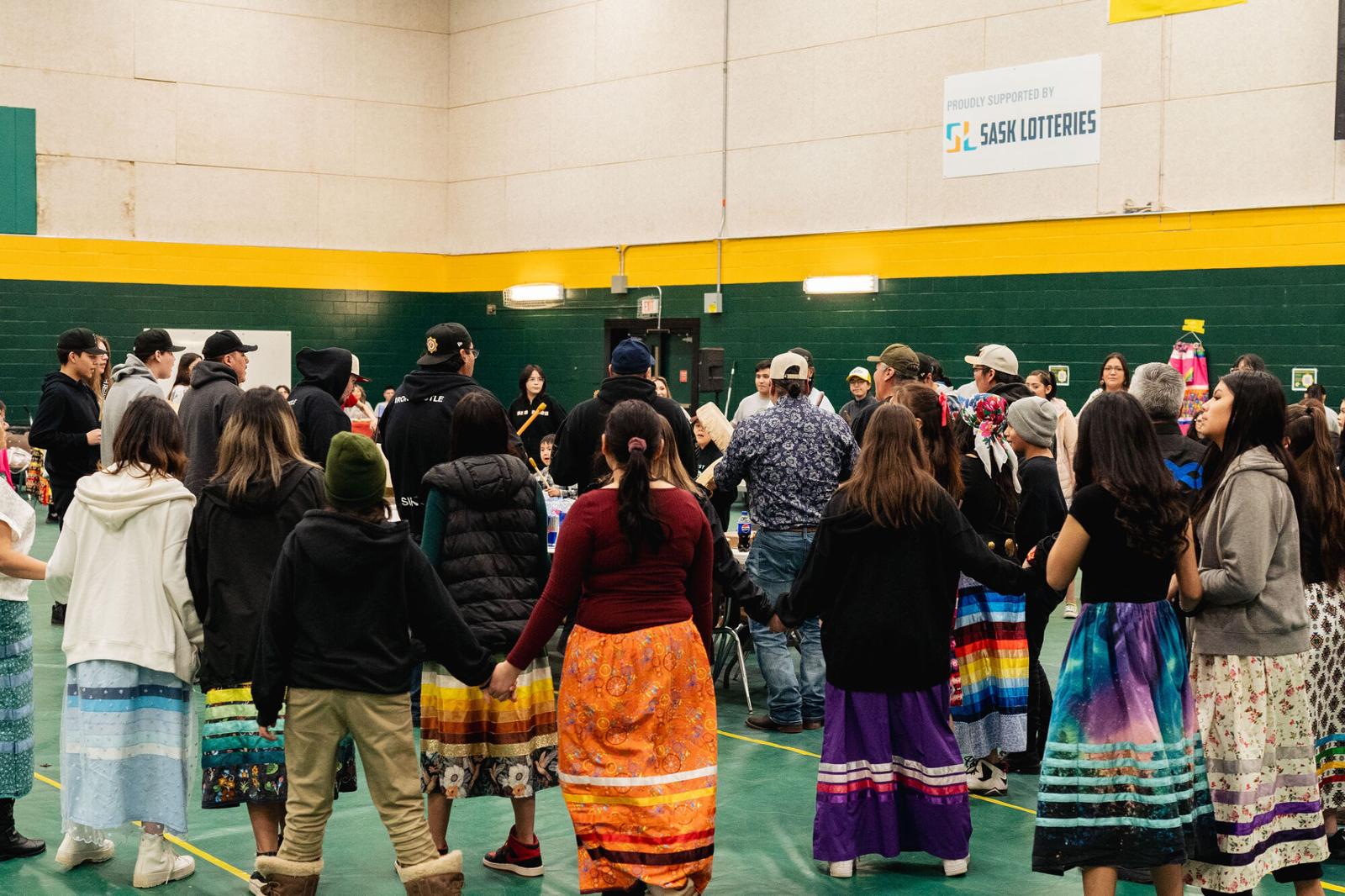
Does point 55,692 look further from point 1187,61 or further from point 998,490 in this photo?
point 1187,61

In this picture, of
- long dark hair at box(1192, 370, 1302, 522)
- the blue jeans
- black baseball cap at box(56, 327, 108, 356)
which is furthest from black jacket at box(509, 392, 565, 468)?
long dark hair at box(1192, 370, 1302, 522)

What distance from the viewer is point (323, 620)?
3748mm

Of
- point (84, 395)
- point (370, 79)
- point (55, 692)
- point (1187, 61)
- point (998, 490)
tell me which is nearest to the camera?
point (998, 490)

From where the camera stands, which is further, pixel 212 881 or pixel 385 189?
pixel 385 189

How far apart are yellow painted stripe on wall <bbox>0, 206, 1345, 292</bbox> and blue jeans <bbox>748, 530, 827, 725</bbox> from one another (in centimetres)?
686

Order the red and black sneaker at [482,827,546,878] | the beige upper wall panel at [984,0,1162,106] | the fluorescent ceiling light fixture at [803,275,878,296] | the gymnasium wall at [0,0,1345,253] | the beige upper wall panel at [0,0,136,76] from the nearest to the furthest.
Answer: the red and black sneaker at [482,827,546,878], the gymnasium wall at [0,0,1345,253], the beige upper wall panel at [984,0,1162,106], the fluorescent ceiling light fixture at [803,275,878,296], the beige upper wall panel at [0,0,136,76]

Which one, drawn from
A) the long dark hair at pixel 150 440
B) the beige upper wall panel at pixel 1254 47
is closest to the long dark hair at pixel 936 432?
the long dark hair at pixel 150 440

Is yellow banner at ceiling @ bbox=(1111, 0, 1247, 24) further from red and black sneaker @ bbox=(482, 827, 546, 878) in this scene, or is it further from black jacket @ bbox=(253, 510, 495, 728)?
black jacket @ bbox=(253, 510, 495, 728)

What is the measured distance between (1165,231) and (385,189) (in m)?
10.3

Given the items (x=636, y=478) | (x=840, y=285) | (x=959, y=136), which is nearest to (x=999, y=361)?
(x=636, y=478)

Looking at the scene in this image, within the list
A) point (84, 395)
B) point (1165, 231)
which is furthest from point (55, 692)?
point (1165, 231)

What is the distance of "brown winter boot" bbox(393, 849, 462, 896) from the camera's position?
3.78 meters

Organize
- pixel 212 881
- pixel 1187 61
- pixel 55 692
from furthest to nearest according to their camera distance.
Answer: pixel 1187 61 → pixel 55 692 → pixel 212 881

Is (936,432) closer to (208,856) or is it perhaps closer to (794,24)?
(208,856)
